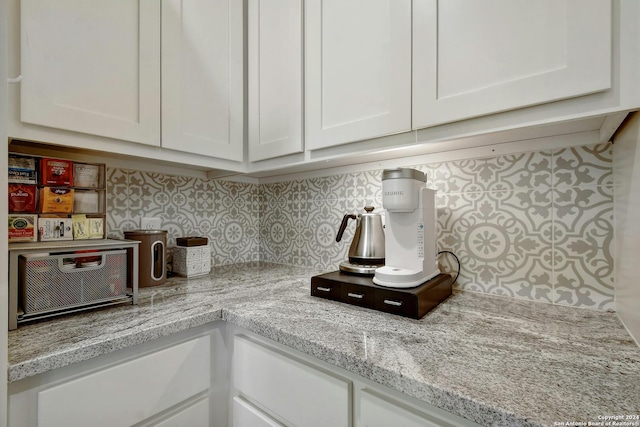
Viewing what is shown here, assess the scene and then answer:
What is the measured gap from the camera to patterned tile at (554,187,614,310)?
854 mm

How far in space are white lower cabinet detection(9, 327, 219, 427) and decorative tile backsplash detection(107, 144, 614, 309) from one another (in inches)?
27.3

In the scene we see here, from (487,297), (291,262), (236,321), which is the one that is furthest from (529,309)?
(291,262)

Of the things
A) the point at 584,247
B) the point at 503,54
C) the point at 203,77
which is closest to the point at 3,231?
the point at 203,77

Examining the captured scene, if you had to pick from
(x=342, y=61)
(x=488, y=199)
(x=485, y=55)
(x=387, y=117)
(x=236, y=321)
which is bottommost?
(x=236, y=321)

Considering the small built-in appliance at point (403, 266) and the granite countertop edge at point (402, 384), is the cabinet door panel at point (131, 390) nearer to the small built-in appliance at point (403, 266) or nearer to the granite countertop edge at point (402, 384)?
the granite countertop edge at point (402, 384)

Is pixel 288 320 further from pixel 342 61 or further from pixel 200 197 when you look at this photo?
pixel 200 197

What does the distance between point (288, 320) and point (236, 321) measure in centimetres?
17

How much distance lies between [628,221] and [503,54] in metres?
0.49

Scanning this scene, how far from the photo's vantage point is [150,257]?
1156 mm

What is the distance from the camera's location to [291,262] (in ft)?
5.34

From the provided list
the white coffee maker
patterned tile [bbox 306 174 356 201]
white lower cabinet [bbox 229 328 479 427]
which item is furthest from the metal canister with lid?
the white coffee maker

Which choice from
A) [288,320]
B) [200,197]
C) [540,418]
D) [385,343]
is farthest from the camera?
[200,197]

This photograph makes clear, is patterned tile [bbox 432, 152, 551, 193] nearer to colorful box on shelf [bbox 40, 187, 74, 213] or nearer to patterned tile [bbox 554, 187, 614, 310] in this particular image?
patterned tile [bbox 554, 187, 614, 310]

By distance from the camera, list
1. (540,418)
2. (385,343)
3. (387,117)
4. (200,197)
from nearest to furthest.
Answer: (540,418)
(385,343)
(387,117)
(200,197)
